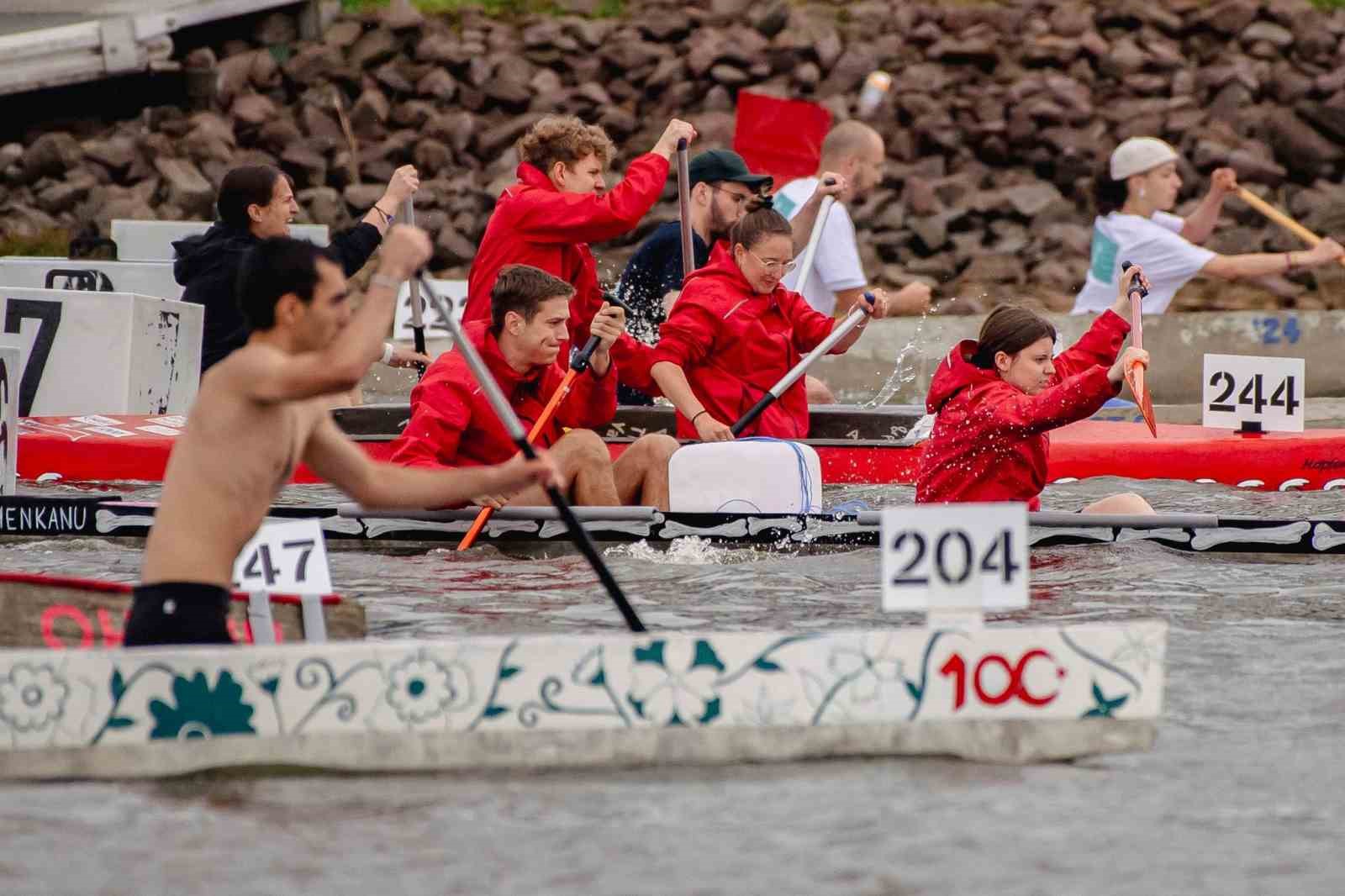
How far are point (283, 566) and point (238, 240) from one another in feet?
13.7

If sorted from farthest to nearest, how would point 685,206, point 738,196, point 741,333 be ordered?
1. point 738,196
2. point 685,206
3. point 741,333

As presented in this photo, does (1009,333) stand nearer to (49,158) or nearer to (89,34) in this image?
(89,34)

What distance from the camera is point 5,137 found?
18.9 metres

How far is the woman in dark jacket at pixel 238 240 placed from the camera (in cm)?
938

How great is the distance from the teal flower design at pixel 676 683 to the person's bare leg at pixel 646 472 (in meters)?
3.57

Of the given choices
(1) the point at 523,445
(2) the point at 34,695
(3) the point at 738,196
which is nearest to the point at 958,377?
(1) the point at 523,445

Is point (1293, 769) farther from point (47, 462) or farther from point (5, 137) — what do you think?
point (5, 137)

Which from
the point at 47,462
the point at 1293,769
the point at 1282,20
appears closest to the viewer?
the point at 1293,769

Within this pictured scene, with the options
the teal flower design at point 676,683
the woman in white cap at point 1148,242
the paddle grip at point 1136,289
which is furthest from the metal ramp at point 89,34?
the teal flower design at point 676,683

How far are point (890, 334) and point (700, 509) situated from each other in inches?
283

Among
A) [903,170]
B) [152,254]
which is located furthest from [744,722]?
[903,170]

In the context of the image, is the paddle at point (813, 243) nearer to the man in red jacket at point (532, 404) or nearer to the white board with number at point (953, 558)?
the man in red jacket at point (532, 404)

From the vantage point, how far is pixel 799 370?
9.08 metres

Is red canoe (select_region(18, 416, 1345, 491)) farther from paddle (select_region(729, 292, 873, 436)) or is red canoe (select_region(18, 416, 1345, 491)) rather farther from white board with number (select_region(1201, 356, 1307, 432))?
paddle (select_region(729, 292, 873, 436))
